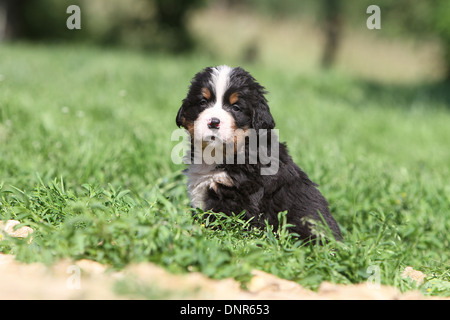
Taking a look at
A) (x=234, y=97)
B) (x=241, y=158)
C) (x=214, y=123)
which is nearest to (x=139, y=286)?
(x=214, y=123)

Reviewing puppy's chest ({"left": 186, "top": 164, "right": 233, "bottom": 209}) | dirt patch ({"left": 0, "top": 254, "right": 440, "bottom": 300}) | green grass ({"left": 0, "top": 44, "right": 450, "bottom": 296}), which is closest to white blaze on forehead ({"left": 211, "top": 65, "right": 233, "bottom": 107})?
puppy's chest ({"left": 186, "top": 164, "right": 233, "bottom": 209})

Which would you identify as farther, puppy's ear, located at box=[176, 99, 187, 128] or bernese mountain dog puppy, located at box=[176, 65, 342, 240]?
puppy's ear, located at box=[176, 99, 187, 128]

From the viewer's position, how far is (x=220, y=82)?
3125 mm

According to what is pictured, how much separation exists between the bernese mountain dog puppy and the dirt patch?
70 centimetres

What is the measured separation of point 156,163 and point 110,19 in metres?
17.5

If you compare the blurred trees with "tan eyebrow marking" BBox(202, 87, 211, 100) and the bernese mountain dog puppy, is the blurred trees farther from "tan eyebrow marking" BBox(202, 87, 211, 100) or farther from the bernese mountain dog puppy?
"tan eyebrow marking" BBox(202, 87, 211, 100)

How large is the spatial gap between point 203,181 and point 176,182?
3.19 feet

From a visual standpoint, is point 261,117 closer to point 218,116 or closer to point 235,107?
point 235,107

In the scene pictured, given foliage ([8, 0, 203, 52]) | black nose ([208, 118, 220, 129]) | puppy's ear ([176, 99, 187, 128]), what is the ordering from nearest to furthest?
black nose ([208, 118, 220, 129]) → puppy's ear ([176, 99, 187, 128]) → foliage ([8, 0, 203, 52])

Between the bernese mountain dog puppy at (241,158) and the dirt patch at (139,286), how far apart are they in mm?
702

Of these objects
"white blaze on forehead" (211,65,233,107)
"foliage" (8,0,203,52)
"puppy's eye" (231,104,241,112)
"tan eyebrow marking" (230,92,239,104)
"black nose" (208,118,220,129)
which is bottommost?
"black nose" (208,118,220,129)

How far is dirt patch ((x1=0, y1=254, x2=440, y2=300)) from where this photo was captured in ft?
7.27

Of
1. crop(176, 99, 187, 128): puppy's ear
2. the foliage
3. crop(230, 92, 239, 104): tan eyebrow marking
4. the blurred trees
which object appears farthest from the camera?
the foliage
